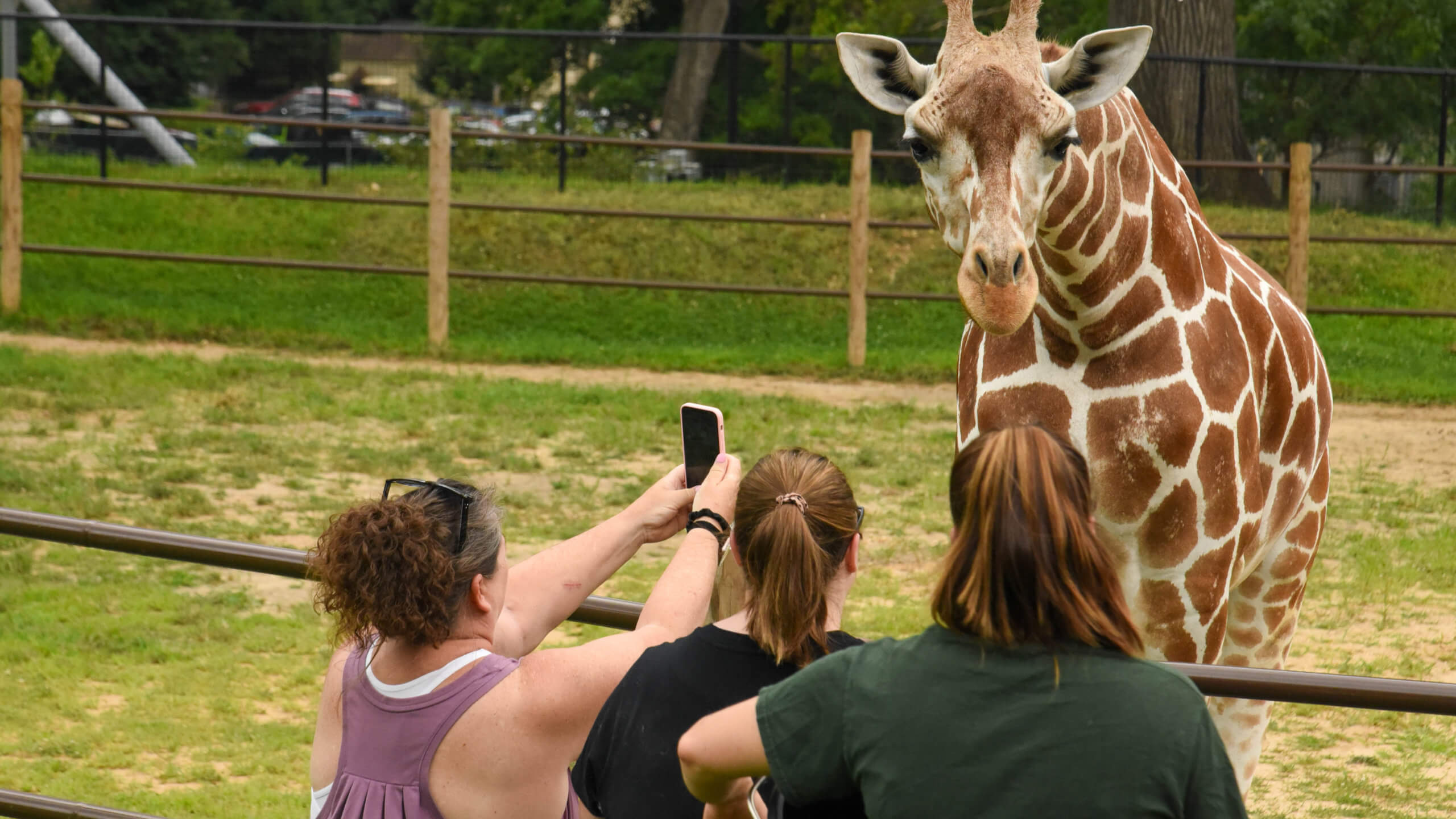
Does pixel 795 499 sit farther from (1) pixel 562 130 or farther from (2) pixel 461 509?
(1) pixel 562 130

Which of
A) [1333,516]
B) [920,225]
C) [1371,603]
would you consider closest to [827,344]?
[920,225]

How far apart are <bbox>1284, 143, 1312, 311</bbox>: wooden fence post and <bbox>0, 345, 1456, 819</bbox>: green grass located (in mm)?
2351

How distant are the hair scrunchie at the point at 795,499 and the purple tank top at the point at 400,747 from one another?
0.49 meters

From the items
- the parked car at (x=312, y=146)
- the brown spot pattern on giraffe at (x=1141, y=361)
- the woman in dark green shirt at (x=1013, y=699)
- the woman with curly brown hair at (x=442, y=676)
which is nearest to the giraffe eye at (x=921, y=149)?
the brown spot pattern on giraffe at (x=1141, y=361)

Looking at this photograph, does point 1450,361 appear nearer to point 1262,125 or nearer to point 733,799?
point 1262,125

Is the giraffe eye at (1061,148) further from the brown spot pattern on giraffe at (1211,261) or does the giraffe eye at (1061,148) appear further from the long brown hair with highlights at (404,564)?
the long brown hair with highlights at (404,564)

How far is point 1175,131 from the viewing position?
12.7m

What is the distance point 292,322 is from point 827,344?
4.08 m

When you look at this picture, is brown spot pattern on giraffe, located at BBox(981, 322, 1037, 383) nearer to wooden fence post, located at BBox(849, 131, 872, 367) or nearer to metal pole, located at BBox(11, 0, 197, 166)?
wooden fence post, located at BBox(849, 131, 872, 367)

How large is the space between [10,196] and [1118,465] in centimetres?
1002

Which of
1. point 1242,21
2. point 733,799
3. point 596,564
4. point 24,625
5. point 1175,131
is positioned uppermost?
point 1242,21

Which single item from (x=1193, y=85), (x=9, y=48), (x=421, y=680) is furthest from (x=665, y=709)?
(x=9, y=48)

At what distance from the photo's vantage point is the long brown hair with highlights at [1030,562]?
1502 millimetres

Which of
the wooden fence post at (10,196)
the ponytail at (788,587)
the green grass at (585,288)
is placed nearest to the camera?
the ponytail at (788,587)
